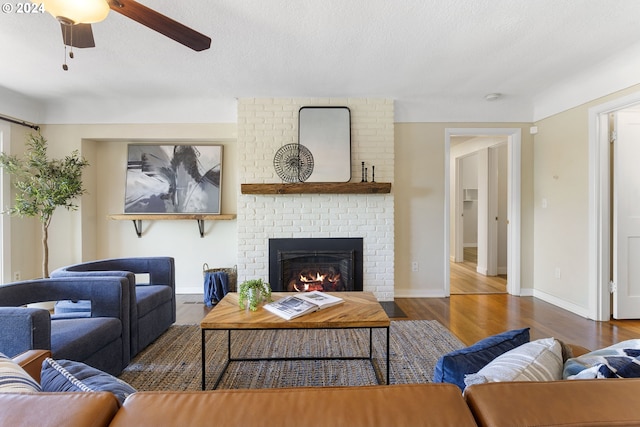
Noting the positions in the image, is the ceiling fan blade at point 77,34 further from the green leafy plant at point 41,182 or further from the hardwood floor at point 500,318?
the hardwood floor at point 500,318

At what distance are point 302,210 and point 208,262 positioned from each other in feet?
5.02

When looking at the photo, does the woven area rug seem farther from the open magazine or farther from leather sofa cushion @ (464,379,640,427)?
leather sofa cushion @ (464,379,640,427)

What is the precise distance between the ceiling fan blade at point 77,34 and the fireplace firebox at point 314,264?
7.90 ft

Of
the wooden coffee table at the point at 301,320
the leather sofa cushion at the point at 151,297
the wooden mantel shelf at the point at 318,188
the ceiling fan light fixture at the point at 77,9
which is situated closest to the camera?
the ceiling fan light fixture at the point at 77,9

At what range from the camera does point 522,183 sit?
3842mm

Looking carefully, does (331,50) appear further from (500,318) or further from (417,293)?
(500,318)

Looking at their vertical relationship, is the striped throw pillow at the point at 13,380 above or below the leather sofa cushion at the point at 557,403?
below

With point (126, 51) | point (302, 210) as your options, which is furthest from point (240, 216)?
point (126, 51)

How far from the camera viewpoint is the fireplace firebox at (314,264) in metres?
3.58

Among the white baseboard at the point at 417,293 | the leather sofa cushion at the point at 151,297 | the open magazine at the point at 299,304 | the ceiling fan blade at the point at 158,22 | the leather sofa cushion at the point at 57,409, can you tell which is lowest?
the white baseboard at the point at 417,293

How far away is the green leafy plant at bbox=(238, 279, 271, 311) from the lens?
197 cm

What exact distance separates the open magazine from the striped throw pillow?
1.18 meters

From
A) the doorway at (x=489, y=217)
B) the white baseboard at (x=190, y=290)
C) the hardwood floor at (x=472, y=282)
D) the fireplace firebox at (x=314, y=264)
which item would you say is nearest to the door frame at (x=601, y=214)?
the hardwood floor at (x=472, y=282)

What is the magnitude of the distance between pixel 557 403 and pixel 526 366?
0.67 ft
